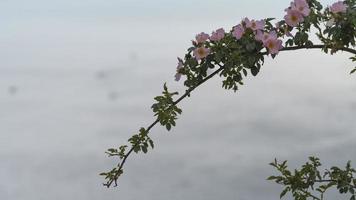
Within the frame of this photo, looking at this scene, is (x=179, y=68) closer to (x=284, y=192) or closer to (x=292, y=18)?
(x=292, y=18)

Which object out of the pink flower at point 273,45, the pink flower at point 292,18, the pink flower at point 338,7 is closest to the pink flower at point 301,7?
the pink flower at point 292,18

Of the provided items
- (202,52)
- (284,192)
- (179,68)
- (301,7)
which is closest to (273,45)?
(301,7)

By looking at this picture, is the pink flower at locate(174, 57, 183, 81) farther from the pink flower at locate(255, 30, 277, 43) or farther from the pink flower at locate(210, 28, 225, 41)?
the pink flower at locate(255, 30, 277, 43)

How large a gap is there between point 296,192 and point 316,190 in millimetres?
172

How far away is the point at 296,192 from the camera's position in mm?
5324

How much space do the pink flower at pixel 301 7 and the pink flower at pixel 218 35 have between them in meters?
0.54

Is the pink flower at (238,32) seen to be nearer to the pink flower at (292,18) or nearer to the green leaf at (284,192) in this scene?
the pink flower at (292,18)

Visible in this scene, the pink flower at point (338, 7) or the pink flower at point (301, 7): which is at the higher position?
the pink flower at point (301, 7)

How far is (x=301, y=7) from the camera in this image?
4770mm

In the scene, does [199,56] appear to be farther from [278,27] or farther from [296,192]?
[296,192]

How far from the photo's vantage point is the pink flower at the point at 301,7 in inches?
187

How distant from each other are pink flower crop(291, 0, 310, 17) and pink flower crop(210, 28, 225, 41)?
21.4 inches

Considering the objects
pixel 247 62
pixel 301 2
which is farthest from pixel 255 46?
pixel 301 2

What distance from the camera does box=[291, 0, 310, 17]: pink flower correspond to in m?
4.74
